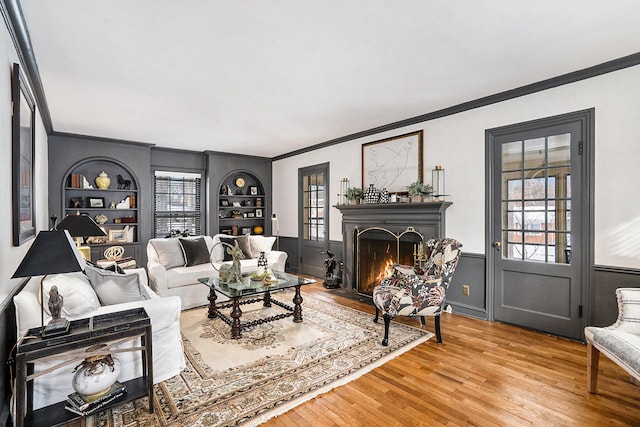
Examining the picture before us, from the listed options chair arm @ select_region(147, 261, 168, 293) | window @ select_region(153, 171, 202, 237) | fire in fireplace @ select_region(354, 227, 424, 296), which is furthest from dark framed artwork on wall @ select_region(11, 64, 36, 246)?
fire in fireplace @ select_region(354, 227, 424, 296)

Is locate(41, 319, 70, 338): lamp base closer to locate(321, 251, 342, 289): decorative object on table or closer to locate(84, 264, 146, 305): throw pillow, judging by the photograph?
locate(84, 264, 146, 305): throw pillow

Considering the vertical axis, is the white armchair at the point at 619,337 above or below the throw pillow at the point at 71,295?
below

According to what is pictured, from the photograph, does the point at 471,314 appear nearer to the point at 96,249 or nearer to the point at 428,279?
the point at 428,279

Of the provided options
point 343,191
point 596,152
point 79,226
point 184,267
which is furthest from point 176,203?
point 596,152

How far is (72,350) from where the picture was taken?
5.88 feet

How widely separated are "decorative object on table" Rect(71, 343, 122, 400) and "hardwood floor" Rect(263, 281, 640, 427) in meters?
0.99

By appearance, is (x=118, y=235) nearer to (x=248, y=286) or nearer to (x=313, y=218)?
(x=313, y=218)

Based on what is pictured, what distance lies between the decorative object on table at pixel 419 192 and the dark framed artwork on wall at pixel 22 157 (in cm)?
389

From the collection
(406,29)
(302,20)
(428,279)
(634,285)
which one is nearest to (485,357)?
(428,279)

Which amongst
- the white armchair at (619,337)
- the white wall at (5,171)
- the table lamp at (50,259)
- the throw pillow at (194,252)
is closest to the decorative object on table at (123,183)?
the throw pillow at (194,252)

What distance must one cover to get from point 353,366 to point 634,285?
2.58 metres

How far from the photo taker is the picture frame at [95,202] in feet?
18.7

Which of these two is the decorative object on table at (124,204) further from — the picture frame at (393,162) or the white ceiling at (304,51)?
the picture frame at (393,162)

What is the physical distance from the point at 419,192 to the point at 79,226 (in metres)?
3.96
